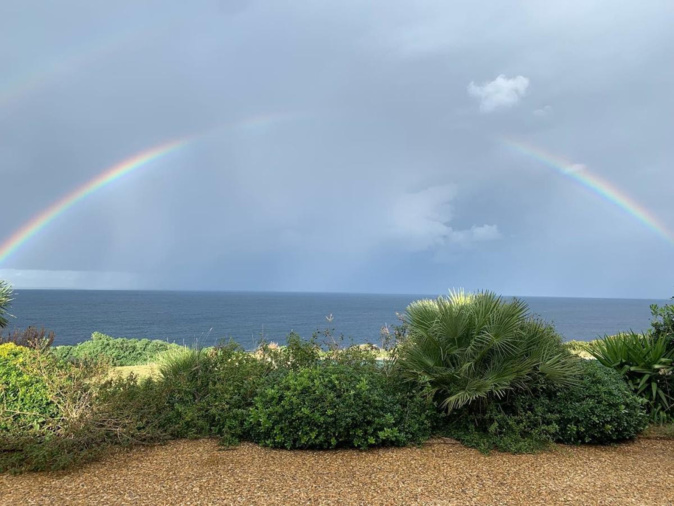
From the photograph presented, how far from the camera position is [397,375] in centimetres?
661

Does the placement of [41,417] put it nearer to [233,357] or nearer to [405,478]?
[233,357]

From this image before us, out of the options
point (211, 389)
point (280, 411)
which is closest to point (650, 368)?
point (280, 411)

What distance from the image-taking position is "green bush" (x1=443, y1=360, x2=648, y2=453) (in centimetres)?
580

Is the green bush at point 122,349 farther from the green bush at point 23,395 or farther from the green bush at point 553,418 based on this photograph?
the green bush at point 553,418

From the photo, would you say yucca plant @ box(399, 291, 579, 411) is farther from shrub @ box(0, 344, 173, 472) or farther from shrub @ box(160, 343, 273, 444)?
shrub @ box(0, 344, 173, 472)

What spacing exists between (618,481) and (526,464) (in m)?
0.86

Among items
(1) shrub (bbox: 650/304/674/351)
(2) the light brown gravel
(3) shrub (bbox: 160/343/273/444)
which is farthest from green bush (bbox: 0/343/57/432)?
(1) shrub (bbox: 650/304/674/351)

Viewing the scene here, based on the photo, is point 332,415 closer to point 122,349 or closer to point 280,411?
point 280,411

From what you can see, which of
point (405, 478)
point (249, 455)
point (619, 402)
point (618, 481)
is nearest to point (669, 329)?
point (619, 402)

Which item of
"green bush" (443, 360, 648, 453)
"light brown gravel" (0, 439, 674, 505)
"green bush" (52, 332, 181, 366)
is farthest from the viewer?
"green bush" (52, 332, 181, 366)

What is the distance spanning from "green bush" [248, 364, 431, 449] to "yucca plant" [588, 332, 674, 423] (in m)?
3.48

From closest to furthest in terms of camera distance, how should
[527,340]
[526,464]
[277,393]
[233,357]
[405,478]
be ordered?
[405,478]
[526,464]
[277,393]
[527,340]
[233,357]

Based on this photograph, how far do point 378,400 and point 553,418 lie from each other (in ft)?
7.22

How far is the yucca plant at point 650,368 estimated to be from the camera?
6.99 meters
